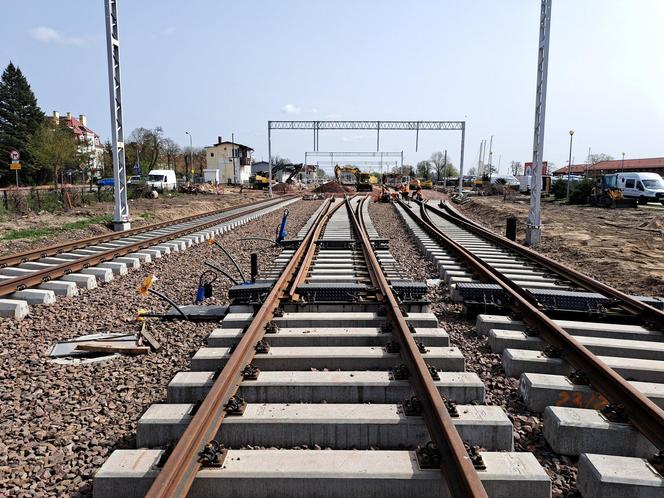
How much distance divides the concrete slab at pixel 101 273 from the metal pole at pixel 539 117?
10449 millimetres

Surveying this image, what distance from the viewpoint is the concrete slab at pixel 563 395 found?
382 centimetres

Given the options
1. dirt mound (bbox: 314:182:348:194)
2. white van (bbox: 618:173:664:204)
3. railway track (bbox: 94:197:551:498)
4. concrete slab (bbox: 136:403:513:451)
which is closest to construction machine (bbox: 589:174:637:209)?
white van (bbox: 618:173:664:204)

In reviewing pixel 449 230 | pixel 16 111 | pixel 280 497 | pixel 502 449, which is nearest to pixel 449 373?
pixel 502 449

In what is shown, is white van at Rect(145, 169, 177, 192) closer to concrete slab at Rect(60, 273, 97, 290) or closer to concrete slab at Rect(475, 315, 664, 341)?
concrete slab at Rect(60, 273, 97, 290)

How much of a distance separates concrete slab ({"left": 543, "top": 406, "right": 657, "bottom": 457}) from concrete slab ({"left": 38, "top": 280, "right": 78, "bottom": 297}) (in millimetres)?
6748

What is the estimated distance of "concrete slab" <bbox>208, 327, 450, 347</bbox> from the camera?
4.93 m

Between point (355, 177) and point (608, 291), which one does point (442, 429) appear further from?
point (355, 177)

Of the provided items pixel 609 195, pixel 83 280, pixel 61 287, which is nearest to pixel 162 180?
pixel 609 195

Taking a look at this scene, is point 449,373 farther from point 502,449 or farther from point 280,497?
point 280,497

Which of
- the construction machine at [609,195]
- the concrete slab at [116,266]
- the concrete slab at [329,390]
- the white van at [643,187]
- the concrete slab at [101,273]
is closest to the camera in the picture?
the concrete slab at [329,390]

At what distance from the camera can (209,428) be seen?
3.15m

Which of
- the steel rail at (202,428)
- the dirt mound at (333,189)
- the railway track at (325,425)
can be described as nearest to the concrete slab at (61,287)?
the railway track at (325,425)

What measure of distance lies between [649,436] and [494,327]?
258 centimetres

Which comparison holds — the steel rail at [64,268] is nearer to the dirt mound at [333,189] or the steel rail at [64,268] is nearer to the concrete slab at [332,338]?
the concrete slab at [332,338]
